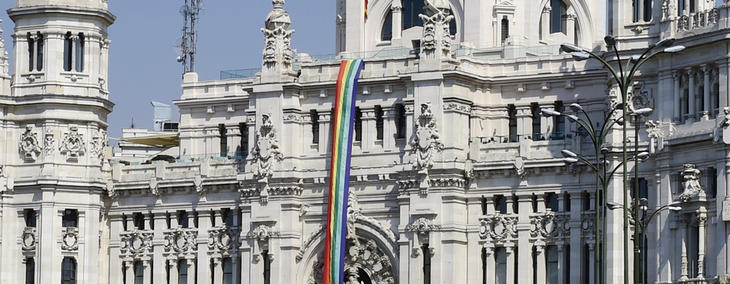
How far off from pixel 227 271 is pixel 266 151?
7501 millimetres

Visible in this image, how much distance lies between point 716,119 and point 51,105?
36.9 meters

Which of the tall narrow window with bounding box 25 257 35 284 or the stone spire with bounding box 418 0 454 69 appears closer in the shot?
the stone spire with bounding box 418 0 454 69

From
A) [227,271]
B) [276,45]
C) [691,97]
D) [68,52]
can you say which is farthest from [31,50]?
[691,97]

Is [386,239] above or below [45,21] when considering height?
below

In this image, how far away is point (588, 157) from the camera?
352 feet

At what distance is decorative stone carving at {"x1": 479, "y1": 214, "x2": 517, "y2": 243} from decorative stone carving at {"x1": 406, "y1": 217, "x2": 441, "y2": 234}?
2.22 meters

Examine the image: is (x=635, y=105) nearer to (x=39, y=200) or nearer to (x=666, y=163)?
(x=666, y=163)

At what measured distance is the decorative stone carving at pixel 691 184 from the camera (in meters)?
101

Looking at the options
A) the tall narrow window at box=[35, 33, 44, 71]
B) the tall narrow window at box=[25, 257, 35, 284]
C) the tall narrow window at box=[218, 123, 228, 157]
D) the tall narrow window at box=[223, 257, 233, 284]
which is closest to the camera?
the tall narrow window at box=[223, 257, 233, 284]

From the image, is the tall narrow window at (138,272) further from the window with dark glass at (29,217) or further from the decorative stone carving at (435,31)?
the decorative stone carving at (435,31)

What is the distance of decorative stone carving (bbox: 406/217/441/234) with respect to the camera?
110 metres

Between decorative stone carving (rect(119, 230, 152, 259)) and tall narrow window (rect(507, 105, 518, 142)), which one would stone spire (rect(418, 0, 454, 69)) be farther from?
decorative stone carving (rect(119, 230, 152, 259))

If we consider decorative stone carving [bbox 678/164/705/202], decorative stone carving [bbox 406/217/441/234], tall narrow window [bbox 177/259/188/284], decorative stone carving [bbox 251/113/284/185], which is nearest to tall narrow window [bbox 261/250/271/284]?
decorative stone carving [bbox 251/113/284/185]

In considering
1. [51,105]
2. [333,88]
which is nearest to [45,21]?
[51,105]
